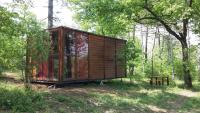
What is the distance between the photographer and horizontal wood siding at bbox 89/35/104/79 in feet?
55.5

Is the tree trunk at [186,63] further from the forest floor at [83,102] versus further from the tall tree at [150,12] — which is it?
the forest floor at [83,102]

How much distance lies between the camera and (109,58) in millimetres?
18875

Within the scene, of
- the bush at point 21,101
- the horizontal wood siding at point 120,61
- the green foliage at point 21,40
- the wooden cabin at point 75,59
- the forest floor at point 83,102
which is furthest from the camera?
the horizontal wood siding at point 120,61

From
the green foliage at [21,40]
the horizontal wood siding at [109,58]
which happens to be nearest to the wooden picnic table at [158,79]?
A: the horizontal wood siding at [109,58]

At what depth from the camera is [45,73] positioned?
49.4 ft

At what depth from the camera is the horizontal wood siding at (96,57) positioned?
16906 millimetres

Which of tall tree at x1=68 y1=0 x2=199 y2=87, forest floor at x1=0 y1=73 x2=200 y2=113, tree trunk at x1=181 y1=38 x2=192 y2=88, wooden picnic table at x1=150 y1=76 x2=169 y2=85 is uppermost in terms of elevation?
tall tree at x1=68 y1=0 x2=199 y2=87

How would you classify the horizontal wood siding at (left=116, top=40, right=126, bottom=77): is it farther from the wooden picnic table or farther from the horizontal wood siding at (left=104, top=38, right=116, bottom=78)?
the wooden picnic table

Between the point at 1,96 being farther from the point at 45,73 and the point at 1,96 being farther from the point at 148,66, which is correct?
the point at 148,66

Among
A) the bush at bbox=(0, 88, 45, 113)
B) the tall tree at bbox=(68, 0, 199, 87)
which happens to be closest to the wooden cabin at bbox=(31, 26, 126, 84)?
the tall tree at bbox=(68, 0, 199, 87)

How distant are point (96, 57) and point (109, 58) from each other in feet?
5.36

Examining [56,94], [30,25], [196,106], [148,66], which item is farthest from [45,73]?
[148,66]

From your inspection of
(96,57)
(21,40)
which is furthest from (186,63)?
(21,40)

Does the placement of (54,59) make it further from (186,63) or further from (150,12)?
(186,63)
